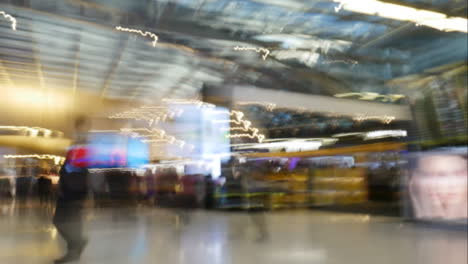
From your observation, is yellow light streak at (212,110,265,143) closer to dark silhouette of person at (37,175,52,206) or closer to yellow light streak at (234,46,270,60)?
yellow light streak at (234,46,270,60)

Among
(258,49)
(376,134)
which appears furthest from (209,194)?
(376,134)

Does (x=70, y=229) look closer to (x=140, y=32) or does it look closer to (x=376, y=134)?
(x=140, y=32)

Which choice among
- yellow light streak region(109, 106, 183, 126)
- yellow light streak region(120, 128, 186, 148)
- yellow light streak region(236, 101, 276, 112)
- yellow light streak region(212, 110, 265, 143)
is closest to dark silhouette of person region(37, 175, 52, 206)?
yellow light streak region(109, 106, 183, 126)

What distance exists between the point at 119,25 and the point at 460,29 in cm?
719

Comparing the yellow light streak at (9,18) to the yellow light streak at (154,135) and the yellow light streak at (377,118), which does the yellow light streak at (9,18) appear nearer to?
the yellow light streak at (154,135)

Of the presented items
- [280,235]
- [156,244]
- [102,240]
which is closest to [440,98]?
[280,235]

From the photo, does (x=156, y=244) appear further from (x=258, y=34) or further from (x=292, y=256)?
(x=258, y=34)

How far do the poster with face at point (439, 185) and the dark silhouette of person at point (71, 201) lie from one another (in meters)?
6.00

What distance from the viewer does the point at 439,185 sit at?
286 inches

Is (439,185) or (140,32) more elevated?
(140,32)

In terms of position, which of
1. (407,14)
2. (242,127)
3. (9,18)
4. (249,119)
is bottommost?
(242,127)

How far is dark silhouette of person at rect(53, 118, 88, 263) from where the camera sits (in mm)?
4859

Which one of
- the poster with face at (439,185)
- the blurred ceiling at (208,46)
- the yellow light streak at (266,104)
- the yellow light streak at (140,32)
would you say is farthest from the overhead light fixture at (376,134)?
the yellow light streak at (140,32)

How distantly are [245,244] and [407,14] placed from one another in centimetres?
536
